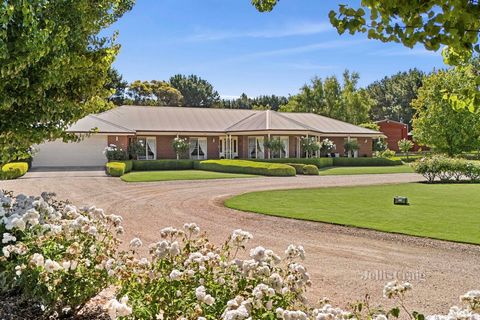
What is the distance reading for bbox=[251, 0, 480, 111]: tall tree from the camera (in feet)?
Answer: 5.99

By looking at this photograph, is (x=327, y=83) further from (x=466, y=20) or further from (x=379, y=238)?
(x=466, y=20)

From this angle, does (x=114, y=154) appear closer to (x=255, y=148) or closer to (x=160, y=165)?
(x=160, y=165)

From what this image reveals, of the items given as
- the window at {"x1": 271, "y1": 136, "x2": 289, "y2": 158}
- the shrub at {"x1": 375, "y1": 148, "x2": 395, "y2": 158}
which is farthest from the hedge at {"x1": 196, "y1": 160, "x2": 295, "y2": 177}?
the shrub at {"x1": 375, "y1": 148, "x2": 395, "y2": 158}

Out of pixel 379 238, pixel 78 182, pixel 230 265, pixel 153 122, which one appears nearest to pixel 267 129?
pixel 153 122

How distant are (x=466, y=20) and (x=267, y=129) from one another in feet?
110

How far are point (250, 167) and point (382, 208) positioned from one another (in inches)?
626

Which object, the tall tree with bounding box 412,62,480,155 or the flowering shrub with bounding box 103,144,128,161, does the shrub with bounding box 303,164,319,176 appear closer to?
the tall tree with bounding box 412,62,480,155

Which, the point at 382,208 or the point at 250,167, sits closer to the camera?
the point at 382,208

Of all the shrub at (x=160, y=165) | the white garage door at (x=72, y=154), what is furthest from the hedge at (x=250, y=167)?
the white garage door at (x=72, y=154)

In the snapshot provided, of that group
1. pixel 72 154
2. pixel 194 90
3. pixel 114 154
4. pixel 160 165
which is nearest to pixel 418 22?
pixel 160 165

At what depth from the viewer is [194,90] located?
90.3 meters

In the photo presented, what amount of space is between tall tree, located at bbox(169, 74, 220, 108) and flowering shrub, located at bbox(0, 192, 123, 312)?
283 feet

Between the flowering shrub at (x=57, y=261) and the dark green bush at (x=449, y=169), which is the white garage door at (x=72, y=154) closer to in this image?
the dark green bush at (x=449, y=169)

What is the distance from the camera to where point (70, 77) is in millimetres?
6164
